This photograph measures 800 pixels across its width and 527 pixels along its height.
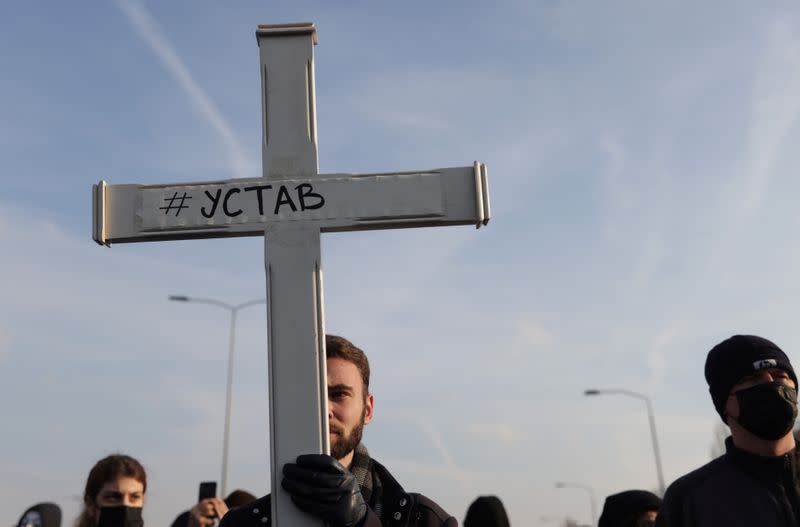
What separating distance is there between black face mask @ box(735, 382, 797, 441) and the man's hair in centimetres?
138

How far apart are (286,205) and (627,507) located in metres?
2.97

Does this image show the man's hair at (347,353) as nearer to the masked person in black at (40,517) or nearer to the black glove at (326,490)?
the black glove at (326,490)

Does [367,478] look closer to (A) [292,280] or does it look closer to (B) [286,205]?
(A) [292,280]

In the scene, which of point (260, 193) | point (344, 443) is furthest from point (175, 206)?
point (344, 443)

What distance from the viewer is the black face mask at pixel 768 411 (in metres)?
3.41

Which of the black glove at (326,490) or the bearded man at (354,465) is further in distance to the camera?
the bearded man at (354,465)

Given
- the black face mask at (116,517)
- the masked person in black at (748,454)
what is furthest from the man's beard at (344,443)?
the black face mask at (116,517)

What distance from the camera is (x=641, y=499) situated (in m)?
5.34

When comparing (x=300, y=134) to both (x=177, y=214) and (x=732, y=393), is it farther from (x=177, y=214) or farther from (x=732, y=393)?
(x=732, y=393)

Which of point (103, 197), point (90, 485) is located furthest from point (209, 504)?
point (103, 197)

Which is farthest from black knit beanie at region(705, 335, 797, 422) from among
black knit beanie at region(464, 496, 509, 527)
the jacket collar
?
black knit beanie at region(464, 496, 509, 527)

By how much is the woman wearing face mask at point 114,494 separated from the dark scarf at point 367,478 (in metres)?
1.65

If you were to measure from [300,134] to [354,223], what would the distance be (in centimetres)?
42

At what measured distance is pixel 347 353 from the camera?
3502mm
